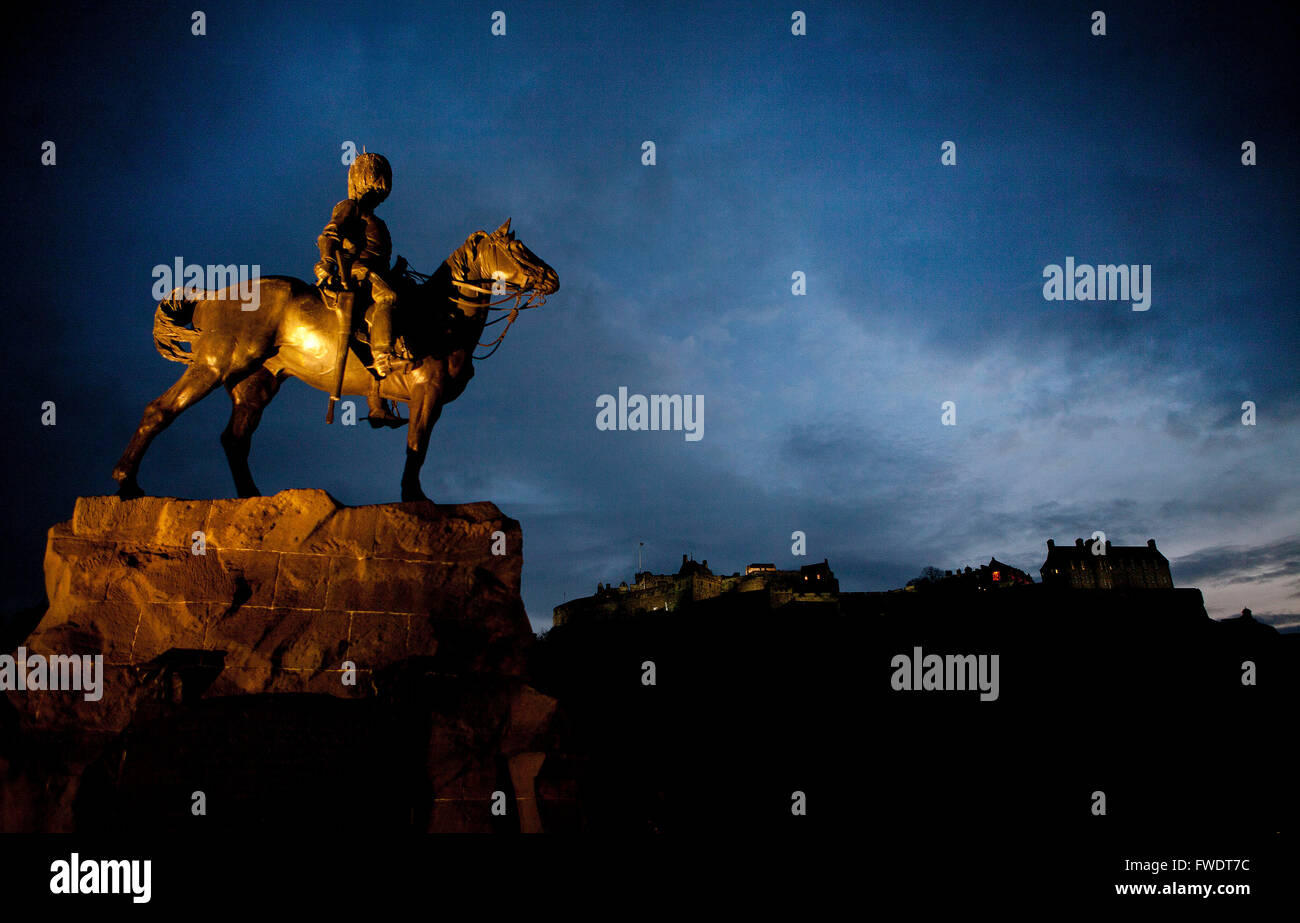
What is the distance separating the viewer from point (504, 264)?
8.94 metres

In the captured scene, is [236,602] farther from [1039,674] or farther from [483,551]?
[1039,674]

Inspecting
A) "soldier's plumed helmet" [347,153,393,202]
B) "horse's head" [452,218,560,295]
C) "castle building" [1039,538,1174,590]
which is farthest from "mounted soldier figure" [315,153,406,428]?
"castle building" [1039,538,1174,590]

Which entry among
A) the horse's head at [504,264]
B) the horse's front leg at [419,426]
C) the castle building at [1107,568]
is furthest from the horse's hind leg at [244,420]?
the castle building at [1107,568]

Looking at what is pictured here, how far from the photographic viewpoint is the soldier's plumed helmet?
9.02m

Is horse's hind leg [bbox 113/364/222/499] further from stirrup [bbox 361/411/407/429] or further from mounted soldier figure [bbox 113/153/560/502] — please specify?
stirrup [bbox 361/411/407/429]

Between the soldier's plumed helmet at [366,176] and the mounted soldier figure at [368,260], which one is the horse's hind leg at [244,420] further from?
the soldier's plumed helmet at [366,176]

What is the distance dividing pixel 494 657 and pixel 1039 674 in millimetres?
24652

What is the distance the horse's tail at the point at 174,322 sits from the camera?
876 cm

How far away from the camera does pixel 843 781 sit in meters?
17.6

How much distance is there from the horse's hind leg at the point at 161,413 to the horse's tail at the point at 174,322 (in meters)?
0.35
